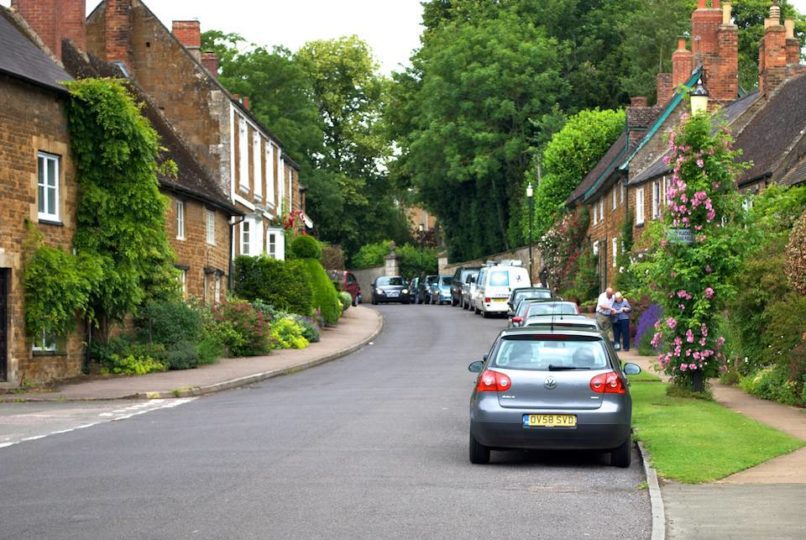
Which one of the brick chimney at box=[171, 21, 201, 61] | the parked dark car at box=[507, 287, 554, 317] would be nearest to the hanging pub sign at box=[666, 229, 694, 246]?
the parked dark car at box=[507, 287, 554, 317]

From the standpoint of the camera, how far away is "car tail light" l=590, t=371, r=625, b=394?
13539mm

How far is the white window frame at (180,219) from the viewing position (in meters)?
34.5

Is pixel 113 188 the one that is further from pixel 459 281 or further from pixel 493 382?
pixel 459 281

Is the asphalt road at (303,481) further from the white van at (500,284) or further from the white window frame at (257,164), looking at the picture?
the white van at (500,284)

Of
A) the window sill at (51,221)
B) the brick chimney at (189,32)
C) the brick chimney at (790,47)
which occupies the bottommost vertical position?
the window sill at (51,221)

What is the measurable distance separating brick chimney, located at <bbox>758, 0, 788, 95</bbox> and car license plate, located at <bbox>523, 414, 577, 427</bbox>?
29923 mm

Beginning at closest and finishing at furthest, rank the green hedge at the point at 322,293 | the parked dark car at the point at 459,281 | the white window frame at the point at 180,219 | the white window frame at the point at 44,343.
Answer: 1. the white window frame at the point at 44,343
2. the white window frame at the point at 180,219
3. the green hedge at the point at 322,293
4. the parked dark car at the point at 459,281

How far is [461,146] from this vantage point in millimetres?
69938

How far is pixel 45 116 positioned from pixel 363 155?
187 ft

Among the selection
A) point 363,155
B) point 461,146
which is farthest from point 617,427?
point 363,155

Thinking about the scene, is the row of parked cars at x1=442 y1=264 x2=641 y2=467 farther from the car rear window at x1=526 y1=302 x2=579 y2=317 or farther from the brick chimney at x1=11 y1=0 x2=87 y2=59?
the brick chimney at x1=11 y1=0 x2=87 y2=59

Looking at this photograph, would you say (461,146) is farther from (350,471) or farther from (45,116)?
(350,471)

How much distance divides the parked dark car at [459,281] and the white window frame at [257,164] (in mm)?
15387

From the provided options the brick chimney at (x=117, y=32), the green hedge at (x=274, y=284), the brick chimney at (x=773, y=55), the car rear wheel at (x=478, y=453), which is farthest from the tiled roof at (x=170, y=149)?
the car rear wheel at (x=478, y=453)
